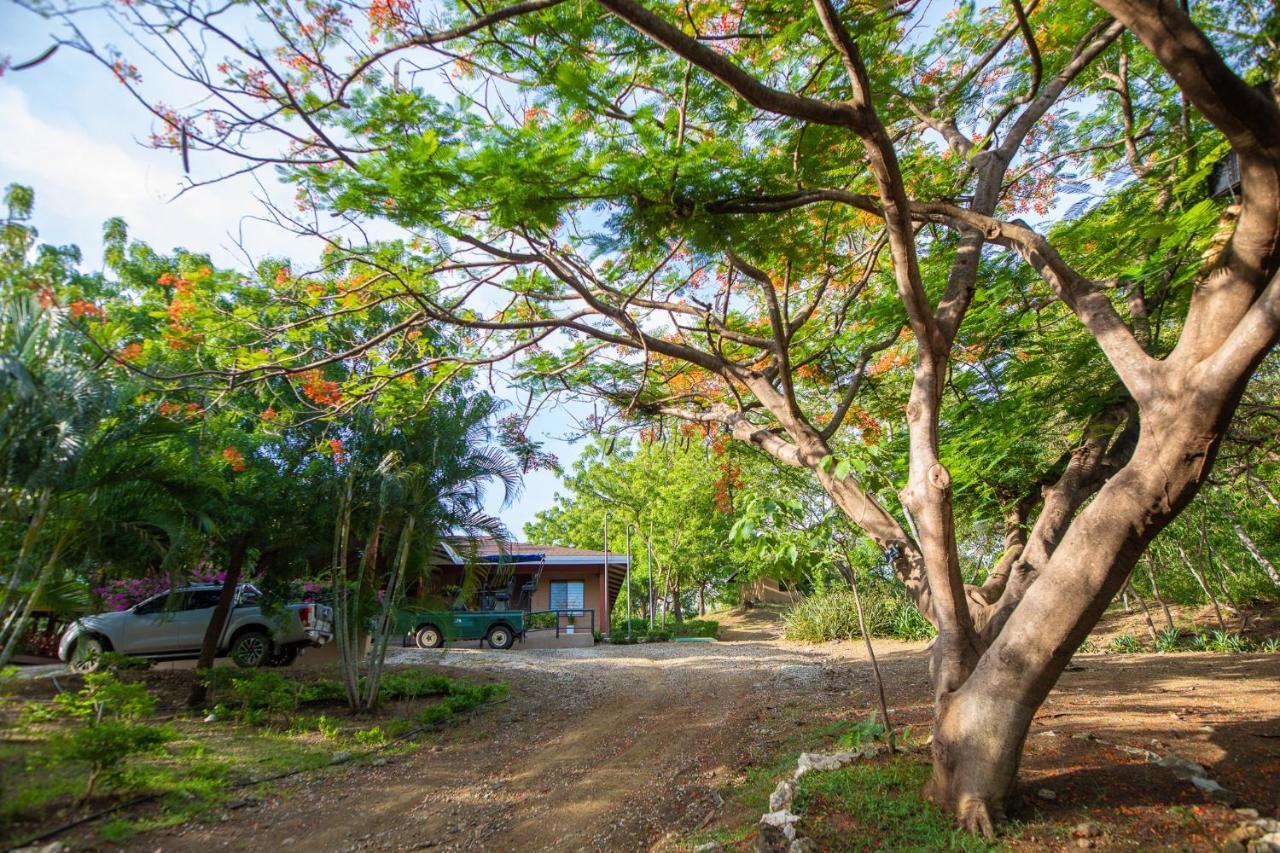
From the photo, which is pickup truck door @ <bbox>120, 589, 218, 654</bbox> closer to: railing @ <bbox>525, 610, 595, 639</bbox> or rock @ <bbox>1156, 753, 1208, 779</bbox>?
railing @ <bbox>525, 610, 595, 639</bbox>

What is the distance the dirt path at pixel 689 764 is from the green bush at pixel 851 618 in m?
5.50

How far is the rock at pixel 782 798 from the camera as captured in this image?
12.4ft

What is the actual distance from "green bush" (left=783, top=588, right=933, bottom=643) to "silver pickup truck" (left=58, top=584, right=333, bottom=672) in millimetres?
10952

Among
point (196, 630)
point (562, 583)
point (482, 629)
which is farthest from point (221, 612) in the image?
point (562, 583)

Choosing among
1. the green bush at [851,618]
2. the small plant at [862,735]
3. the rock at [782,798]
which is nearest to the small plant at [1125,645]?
the green bush at [851,618]

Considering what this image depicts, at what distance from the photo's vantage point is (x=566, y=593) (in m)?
22.6

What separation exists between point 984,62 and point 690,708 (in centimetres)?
741

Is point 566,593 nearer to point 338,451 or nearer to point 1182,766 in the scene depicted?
point 338,451

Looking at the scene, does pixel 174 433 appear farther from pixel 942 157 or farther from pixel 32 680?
pixel 942 157

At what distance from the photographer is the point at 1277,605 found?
1139 centimetres

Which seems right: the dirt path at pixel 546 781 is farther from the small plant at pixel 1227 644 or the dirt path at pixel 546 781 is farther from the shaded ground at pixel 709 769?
the small plant at pixel 1227 644

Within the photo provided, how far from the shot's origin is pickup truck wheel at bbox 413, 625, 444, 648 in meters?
16.2

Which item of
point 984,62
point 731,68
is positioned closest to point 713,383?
point 984,62

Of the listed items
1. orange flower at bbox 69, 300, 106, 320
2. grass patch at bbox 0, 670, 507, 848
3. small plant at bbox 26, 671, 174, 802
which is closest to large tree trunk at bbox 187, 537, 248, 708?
grass patch at bbox 0, 670, 507, 848
